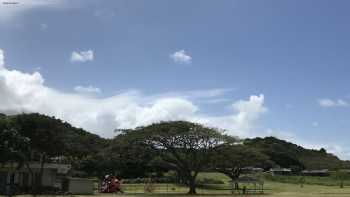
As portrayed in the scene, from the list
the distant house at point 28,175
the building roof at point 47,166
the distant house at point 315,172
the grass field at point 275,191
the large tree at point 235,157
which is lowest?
the grass field at point 275,191

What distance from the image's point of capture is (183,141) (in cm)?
7288

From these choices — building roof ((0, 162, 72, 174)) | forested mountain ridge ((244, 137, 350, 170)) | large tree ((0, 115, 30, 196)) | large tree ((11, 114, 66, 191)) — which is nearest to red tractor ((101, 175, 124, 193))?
building roof ((0, 162, 72, 174))

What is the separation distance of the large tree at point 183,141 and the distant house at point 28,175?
416 inches

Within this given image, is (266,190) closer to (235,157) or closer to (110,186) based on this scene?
(235,157)

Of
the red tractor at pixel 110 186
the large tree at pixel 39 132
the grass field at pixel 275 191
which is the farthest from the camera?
the red tractor at pixel 110 186

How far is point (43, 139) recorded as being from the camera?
2692 inches

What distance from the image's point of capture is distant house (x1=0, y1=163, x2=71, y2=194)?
212 feet

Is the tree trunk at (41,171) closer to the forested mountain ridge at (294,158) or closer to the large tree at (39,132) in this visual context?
the large tree at (39,132)

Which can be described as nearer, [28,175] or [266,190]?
[28,175]

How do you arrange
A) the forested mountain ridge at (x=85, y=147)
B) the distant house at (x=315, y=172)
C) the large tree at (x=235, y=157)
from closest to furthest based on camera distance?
1. the forested mountain ridge at (x=85, y=147)
2. the large tree at (x=235, y=157)
3. the distant house at (x=315, y=172)

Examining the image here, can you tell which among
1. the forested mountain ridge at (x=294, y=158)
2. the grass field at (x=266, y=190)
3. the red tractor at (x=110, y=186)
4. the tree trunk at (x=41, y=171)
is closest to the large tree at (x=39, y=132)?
the tree trunk at (x=41, y=171)

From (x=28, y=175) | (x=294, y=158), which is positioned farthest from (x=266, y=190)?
(x=294, y=158)

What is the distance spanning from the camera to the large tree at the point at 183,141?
72375 millimetres

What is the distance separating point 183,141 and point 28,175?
19094 millimetres
